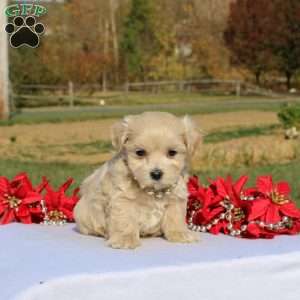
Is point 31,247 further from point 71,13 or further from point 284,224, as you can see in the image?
point 71,13

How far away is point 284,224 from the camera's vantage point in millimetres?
2234

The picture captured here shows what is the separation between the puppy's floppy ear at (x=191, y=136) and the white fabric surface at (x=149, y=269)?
275mm

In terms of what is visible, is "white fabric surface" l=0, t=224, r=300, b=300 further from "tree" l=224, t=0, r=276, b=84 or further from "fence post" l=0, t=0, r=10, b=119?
"tree" l=224, t=0, r=276, b=84

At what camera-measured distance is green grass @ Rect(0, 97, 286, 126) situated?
11391 mm

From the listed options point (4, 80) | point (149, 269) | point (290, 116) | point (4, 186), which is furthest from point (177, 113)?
point (149, 269)

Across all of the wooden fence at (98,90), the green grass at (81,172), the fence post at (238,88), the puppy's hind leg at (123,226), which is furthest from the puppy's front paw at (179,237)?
the fence post at (238,88)

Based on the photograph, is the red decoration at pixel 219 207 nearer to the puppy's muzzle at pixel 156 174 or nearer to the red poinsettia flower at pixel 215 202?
the red poinsettia flower at pixel 215 202

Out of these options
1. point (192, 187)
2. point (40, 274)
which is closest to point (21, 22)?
point (192, 187)

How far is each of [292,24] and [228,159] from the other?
17.2 ft

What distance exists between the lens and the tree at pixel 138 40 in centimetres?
1245

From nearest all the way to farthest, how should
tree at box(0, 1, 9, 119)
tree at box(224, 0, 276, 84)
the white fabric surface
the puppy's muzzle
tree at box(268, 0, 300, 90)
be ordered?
the white fabric surface
the puppy's muzzle
tree at box(0, 1, 9, 119)
tree at box(268, 0, 300, 90)
tree at box(224, 0, 276, 84)

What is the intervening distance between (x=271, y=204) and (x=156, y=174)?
48 centimetres

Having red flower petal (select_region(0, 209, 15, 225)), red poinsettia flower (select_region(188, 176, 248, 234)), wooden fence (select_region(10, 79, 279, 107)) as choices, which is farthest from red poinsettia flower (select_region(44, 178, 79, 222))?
wooden fence (select_region(10, 79, 279, 107))

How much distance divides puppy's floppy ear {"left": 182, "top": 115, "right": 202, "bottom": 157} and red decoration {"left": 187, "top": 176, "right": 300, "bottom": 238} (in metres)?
0.33
